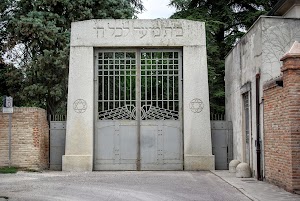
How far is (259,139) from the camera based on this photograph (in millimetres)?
13930

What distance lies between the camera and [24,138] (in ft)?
53.9

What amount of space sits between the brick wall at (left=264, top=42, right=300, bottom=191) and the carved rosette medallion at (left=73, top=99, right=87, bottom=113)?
695 centimetres

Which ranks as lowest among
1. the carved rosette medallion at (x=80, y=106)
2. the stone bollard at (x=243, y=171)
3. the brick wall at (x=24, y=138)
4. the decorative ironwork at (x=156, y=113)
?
the stone bollard at (x=243, y=171)

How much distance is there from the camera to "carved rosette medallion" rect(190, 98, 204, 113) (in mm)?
17156

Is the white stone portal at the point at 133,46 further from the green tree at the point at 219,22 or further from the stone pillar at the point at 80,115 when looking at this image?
the green tree at the point at 219,22

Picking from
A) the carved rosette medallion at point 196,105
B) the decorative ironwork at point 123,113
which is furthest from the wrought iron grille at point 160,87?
the carved rosette medallion at point 196,105

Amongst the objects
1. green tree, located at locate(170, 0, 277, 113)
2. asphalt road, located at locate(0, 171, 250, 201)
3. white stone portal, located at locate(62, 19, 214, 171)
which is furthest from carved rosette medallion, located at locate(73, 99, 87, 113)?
green tree, located at locate(170, 0, 277, 113)

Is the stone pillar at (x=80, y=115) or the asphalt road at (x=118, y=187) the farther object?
the stone pillar at (x=80, y=115)

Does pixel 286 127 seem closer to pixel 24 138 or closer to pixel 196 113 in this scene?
pixel 196 113

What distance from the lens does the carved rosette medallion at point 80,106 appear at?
17094 millimetres

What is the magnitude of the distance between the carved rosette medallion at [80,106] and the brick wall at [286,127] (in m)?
6.95

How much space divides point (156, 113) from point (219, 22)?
26.4ft

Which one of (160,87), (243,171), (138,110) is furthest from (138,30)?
(243,171)

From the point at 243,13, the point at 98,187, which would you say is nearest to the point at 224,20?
the point at 243,13
